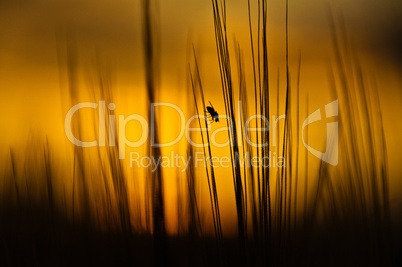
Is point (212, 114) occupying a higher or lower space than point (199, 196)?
higher

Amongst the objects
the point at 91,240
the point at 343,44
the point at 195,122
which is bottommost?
the point at 91,240

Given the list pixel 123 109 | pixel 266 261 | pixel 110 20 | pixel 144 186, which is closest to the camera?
pixel 266 261

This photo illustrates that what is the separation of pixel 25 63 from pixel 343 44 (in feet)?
2.56

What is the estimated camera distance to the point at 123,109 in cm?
83

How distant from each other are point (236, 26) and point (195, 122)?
0.28m

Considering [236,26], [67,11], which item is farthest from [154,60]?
[67,11]

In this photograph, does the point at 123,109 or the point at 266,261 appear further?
the point at 123,109

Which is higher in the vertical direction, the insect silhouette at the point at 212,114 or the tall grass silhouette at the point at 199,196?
the insect silhouette at the point at 212,114

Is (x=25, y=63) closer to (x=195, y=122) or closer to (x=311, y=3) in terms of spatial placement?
(x=195, y=122)

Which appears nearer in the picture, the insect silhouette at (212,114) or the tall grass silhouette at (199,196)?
the tall grass silhouette at (199,196)

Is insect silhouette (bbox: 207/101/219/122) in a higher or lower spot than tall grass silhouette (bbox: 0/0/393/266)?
higher

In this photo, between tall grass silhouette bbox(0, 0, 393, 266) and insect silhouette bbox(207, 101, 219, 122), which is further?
insect silhouette bbox(207, 101, 219, 122)

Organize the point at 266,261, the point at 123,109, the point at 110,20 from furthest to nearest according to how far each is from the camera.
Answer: the point at 110,20
the point at 123,109
the point at 266,261

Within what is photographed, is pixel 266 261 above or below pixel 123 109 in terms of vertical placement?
below
